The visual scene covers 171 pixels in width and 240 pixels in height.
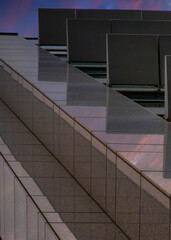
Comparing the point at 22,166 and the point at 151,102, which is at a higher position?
the point at 151,102

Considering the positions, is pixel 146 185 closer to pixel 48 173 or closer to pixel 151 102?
pixel 48 173

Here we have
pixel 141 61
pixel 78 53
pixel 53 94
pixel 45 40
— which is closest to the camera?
pixel 53 94

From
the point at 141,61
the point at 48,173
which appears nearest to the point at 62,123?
the point at 48,173

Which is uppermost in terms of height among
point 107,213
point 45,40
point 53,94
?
point 45,40

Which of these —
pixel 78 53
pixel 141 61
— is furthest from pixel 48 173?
pixel 78 53

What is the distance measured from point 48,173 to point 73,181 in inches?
13.2

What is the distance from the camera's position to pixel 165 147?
5.07m

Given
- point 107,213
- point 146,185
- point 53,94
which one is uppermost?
→ point 53,94

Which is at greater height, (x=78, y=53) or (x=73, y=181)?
(x=78, y=53)

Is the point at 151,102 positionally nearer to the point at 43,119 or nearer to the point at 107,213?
the point at 43,119

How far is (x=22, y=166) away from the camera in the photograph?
6.55 meters

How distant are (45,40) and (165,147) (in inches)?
278

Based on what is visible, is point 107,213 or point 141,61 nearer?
point 107,213

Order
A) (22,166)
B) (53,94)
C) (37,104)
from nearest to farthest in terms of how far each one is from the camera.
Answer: (22,166) < (53,94) < (37,104)
